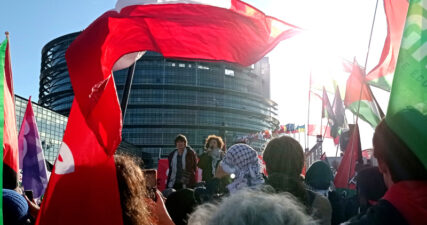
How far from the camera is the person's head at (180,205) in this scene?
9.70 feet

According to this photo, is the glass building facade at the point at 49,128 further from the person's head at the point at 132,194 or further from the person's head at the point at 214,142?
the person's head at the point at 132,194

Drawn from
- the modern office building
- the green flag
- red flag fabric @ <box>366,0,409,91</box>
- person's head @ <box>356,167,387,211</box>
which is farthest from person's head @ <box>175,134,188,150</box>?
the modern office building

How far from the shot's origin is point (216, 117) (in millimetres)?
66750

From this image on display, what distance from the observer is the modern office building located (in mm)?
63188

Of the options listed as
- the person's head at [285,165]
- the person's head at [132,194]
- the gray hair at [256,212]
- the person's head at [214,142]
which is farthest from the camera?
the person's head at [214,142]

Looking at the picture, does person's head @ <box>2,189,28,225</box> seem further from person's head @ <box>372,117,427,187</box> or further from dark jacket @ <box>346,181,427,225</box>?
person's head @ <box>372,117,427,187</box>

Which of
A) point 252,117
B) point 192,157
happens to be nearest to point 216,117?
point 252,117

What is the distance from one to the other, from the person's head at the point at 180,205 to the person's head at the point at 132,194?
0.77 metres

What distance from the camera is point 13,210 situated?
2.24 m

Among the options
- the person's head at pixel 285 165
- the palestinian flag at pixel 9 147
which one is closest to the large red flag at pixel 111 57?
the palestinian flag at pixel 9 147

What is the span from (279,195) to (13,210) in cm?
167

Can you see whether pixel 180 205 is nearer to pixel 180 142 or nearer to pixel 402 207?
pixel 402 207

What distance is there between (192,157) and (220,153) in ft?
1.45

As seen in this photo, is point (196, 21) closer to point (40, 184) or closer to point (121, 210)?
point (121, 210)
